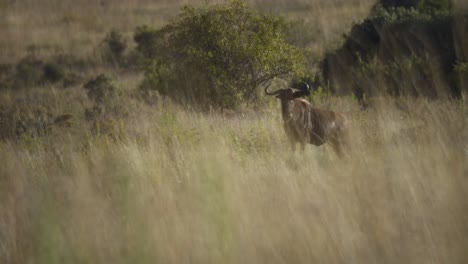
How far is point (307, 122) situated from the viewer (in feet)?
23.7

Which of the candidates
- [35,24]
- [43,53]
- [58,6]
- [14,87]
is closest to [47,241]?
[58,6]

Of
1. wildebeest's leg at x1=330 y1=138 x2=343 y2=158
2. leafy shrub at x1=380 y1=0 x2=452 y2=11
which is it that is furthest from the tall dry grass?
leafy shrub at x1=380 y1=0 x2=452 y2=11

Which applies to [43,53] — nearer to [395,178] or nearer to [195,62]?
[195,62]

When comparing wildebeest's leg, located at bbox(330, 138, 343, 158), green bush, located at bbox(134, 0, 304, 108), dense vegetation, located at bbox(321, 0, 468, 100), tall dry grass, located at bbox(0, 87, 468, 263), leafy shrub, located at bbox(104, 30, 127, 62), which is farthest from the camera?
leafy shrub, located at bbox(104, 30, 127, 62)

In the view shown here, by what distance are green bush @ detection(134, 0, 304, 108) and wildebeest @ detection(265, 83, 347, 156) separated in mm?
3800

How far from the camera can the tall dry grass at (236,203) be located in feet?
11.9

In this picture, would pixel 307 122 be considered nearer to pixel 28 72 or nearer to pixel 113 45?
pixel 28 72

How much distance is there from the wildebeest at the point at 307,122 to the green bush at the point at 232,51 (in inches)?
150

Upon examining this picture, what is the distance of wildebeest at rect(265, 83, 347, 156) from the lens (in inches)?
273

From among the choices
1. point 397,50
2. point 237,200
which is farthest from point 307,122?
point 397,50

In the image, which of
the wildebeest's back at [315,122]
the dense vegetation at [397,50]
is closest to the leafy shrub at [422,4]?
the dense vegetation at [397,50]

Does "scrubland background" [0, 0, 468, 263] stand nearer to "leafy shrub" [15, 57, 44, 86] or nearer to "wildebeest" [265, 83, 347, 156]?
"wildebeest" [265, 83, 347, 156]

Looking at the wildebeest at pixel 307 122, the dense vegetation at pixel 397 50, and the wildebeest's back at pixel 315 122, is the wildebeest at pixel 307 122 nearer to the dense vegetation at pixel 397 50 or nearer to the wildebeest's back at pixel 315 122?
the wildebeest's back at pixel 315 122

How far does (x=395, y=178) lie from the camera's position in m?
4.47
